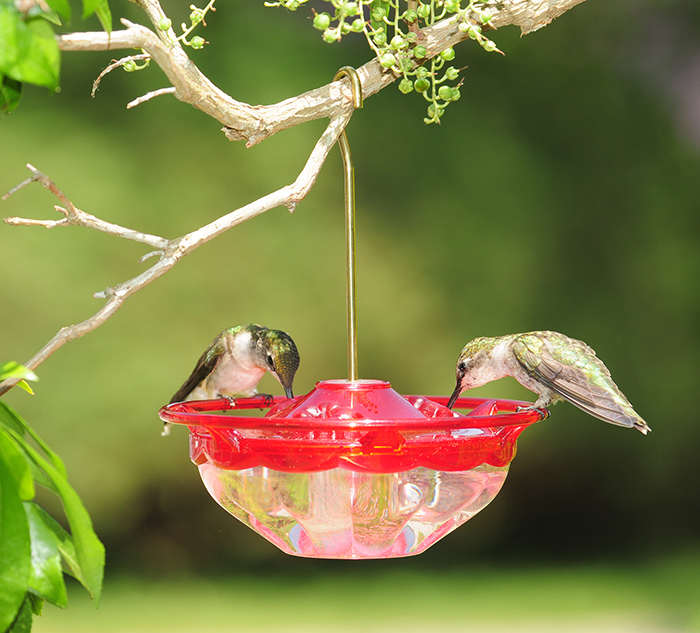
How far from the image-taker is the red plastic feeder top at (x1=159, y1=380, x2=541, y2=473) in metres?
0.62

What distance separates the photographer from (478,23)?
82 cm

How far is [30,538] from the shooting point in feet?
1.59

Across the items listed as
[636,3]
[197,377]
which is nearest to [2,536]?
[197,377]

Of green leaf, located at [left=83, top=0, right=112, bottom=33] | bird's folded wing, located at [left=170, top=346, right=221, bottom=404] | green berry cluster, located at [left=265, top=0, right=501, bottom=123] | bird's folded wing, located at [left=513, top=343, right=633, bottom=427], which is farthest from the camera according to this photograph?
bird's folded wing, located at [left=170, top=346, right=221, bottom=404]

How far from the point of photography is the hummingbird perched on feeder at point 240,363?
1.06 m

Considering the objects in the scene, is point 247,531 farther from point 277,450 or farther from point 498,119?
point 277,450

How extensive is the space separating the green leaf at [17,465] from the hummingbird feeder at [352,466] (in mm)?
183

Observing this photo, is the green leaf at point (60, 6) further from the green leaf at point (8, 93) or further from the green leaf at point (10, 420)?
the green leaf at point (10, 420)

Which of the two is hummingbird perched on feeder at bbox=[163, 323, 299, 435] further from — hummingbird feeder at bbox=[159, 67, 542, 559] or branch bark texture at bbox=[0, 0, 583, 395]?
branch bark texture at bbox=[0, 0, 583, 395]

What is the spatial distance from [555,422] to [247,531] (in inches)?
48.6

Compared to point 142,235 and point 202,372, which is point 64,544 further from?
point 202,372

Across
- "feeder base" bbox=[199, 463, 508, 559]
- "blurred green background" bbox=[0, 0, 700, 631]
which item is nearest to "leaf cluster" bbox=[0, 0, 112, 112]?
"feeder base" bbox=[199, 463, 508, 559]

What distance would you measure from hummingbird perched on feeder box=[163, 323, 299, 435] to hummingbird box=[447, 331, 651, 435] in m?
0.24

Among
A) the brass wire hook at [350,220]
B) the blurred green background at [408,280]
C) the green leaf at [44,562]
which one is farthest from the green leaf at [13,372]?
the blurred green background at [408,280]
